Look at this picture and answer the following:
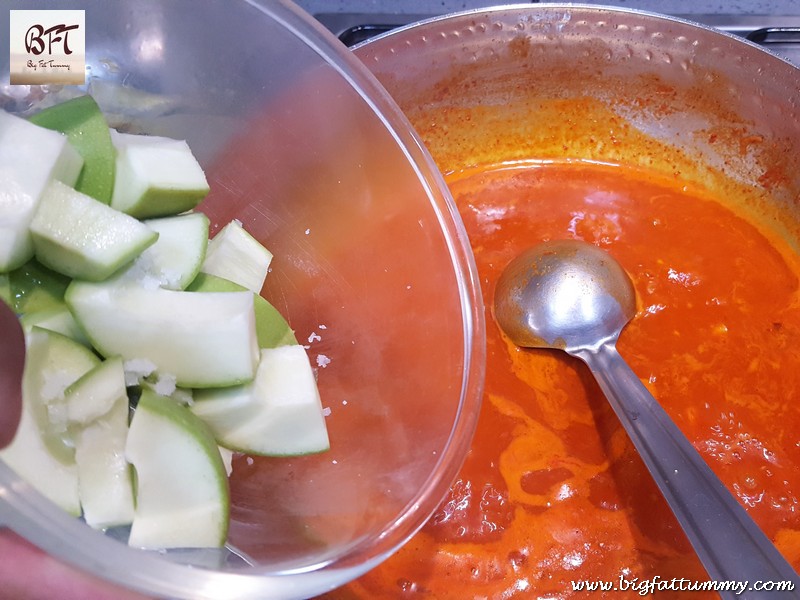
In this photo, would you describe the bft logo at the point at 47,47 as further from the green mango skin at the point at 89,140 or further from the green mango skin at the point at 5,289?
the green mango skin at the point at 5,289

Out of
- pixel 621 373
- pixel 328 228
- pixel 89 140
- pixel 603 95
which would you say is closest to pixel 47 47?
pixel 89 140

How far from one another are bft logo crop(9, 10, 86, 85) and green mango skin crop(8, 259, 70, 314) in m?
0.25

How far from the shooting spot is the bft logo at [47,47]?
0.82 metres

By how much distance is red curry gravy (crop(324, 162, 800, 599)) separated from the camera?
0.95 m

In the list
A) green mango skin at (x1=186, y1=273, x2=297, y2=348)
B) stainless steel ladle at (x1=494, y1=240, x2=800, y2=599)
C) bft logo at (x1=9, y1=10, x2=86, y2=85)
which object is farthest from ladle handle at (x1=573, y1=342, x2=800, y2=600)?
bft logo at (x1=9, y1=10, x2=86, y2=85)

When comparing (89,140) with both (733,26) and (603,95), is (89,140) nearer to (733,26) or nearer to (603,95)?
(603,95)

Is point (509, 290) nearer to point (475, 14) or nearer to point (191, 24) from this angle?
point (475, 14)

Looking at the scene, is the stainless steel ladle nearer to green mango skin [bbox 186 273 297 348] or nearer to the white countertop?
green mango skin [bbox 186 273 297 348]

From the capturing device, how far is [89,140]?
77 cm

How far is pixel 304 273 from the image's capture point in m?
0.95

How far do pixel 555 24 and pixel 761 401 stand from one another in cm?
76

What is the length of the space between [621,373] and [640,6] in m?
0.87

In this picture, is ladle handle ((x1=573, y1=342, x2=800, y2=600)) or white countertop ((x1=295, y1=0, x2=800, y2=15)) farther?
→ white countertop ((x1=295, y1=0, x2=800, y2=15))

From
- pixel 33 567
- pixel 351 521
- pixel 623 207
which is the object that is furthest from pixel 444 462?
pixel 623 207
